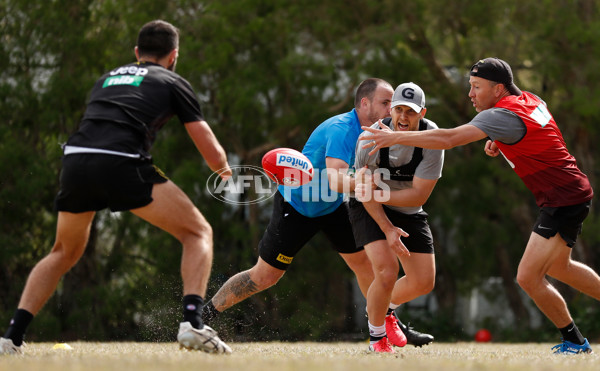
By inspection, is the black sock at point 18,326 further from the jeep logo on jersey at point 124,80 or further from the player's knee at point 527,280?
the player's knee at point 527,280

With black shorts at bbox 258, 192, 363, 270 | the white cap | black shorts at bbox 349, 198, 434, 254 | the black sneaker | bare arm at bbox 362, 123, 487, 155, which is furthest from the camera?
the black sneaker

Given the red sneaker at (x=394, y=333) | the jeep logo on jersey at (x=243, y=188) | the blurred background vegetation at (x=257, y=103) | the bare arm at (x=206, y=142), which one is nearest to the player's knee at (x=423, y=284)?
the red sneaker at (x=394, y=333)

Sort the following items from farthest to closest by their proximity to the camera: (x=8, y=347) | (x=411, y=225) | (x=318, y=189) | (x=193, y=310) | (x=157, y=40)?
1. (x=318, y=189)
2. (x=411, y=225)
3. (x=157, y=40)
4. (x=8, y=347)
5. (x=193, y=310)

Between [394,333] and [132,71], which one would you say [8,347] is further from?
[394,333]

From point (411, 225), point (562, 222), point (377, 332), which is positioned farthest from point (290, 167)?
point (562, 222)

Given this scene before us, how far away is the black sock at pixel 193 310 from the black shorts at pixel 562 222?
269cm

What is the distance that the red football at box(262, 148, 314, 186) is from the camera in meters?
6.72

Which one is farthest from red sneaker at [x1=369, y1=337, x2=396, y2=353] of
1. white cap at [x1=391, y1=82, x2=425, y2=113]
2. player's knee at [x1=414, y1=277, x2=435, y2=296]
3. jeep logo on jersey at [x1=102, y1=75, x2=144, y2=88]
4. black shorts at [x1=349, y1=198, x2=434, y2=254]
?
jeep logo on jersey at [x1=102, y1=75, x2=144, y2=88]

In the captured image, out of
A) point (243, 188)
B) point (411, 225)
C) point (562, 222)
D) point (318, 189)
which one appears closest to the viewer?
point (562, 222)

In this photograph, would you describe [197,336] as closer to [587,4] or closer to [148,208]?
[148,208]

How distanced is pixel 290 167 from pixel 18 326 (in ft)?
8.66

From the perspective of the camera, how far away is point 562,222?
19.3 feet

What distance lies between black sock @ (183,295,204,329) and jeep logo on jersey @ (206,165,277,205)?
28.0 ft

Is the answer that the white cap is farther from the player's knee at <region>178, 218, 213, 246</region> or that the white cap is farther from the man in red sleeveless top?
the player's knee at <region>178, 218, 213, 246</region>
